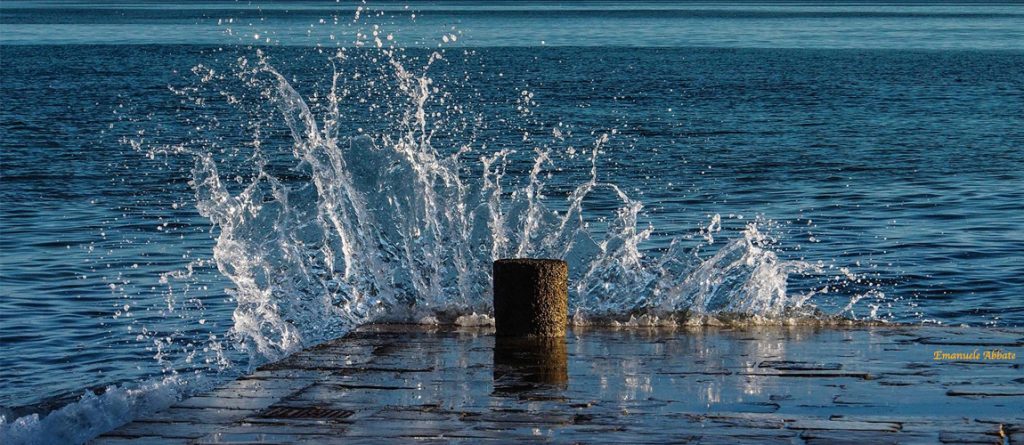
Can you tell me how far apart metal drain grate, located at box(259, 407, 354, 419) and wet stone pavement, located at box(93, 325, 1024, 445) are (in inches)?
0.5

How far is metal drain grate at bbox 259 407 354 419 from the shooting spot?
8461mm

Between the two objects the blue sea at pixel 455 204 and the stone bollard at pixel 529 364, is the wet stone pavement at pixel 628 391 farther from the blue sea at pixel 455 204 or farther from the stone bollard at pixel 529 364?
the blue sea at pixel 455 204

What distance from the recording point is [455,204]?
1738 cm

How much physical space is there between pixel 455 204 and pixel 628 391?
27.7 ft

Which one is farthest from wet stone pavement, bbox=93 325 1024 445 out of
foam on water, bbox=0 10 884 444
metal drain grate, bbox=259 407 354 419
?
foam on water, bbox=0 10 884 444

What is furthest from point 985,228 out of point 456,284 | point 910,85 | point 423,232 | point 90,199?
point 910,85

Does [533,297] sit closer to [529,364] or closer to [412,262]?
[529,364]

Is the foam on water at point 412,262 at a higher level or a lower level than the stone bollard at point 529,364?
higher

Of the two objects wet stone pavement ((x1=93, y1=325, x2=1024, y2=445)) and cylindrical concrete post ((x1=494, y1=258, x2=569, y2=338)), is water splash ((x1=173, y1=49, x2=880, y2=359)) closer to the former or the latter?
cylindrical concrete post ((x1=494, y1=258, x2=569, y2=338))

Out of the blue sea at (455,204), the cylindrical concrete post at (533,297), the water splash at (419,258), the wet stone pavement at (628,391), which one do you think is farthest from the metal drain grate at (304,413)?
the water splash at (419,258)

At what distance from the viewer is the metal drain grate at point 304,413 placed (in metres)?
8.46

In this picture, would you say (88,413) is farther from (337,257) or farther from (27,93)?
(27,93)

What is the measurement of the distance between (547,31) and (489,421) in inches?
3625

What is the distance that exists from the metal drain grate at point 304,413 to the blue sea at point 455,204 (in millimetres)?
1779
